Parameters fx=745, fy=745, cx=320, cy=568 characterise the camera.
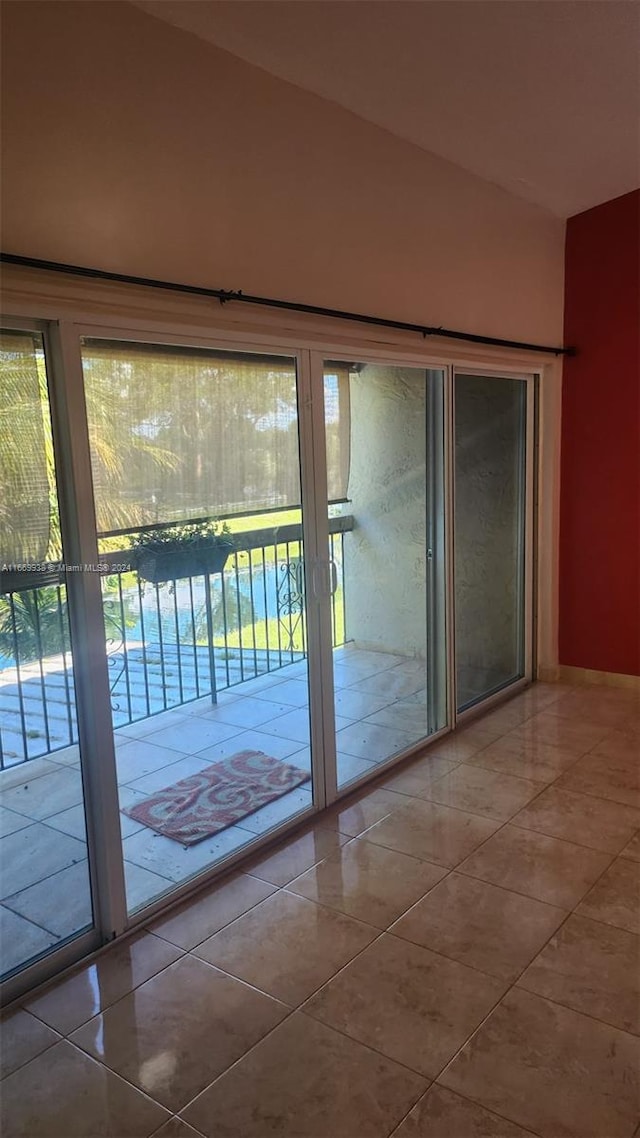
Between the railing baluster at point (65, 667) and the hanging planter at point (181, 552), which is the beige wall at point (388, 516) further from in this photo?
the railing baluster at point (65, 667)

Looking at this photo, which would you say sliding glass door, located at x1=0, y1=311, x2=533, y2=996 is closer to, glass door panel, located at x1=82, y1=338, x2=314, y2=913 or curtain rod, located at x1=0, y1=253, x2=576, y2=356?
glass door panel, located at x1=82, y1=338, x2=314, y2=913

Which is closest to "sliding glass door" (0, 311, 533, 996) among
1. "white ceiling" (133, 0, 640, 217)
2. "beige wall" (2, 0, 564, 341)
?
"beige wall" (2, 0, 564, 341)

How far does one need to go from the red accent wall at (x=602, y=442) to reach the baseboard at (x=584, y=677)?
1.7 inches

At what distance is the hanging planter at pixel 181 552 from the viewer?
2.46 metres

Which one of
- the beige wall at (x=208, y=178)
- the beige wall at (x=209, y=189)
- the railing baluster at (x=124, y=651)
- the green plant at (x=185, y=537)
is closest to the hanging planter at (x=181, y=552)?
the green plant at (x=185, y=537)

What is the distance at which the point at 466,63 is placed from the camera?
2592 millimetres

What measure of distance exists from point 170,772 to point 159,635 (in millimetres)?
712

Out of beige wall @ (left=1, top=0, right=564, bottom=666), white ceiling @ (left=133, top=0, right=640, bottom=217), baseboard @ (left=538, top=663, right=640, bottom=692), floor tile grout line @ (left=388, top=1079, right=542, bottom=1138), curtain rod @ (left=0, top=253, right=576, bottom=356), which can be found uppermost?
white ceiling @ (left=133, top=0, right=640, bottom=217)

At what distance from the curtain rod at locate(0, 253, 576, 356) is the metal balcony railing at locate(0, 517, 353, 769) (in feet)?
2.62

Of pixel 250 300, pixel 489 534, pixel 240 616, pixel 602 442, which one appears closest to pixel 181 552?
pixel 240 616

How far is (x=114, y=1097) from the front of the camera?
174 centimetres

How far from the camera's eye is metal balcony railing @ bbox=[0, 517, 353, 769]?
6.96ft

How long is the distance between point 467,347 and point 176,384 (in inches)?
67.5

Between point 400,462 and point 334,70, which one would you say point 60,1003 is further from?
point 334,70
